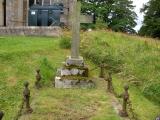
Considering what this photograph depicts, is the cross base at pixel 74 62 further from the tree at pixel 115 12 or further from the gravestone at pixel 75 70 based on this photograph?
the tree at pixel 115 12

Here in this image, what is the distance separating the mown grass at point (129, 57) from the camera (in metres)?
14.5

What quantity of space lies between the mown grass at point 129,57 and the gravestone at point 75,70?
220cm

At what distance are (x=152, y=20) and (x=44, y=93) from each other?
144 ft

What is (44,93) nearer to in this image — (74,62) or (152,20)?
(74,62)

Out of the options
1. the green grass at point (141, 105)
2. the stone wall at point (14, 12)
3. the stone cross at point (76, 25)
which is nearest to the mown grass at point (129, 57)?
the green grass at point (141, 105)

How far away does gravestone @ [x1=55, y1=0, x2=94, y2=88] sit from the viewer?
13.2 metres

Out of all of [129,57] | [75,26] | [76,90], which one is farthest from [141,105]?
[129,57]

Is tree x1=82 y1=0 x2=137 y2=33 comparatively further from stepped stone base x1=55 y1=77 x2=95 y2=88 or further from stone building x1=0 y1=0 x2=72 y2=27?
stepped stone base x1=55 y1=77 x2=95 y2=88

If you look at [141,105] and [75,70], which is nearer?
[141,105]

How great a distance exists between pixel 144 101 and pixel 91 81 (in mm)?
1812

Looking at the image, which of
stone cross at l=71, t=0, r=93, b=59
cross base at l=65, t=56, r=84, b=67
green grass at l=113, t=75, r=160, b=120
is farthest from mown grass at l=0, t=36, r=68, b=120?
green grass at l=113, t=75, r=160, b=120

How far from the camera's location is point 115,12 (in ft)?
185

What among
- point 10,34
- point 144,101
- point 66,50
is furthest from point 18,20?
point 144,101

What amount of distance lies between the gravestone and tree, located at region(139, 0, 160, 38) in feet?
131
